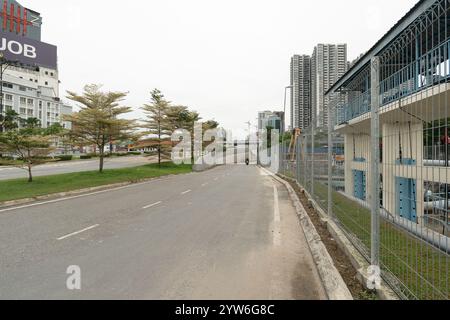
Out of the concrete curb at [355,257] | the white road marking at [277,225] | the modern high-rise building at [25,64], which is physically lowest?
the white road marking at [277,225]

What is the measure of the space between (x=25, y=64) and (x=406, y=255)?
3541 inches

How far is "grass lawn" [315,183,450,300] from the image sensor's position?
3.40 metres

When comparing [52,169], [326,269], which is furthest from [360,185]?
[52,169]

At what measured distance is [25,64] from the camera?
73000mm

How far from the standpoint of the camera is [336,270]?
426 cm

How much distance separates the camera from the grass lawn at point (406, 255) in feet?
11.2

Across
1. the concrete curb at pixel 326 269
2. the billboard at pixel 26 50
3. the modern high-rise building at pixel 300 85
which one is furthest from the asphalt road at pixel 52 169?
the billboard at pixel 26 50

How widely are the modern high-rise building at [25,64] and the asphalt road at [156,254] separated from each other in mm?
59841

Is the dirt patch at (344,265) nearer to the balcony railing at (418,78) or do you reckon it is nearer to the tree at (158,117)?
the balcony railing at (418,78)

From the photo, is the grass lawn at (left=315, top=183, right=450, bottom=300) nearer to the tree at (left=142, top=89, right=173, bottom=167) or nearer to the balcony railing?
the balcony railing

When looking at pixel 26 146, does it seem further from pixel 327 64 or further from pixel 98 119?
pixel 327 64

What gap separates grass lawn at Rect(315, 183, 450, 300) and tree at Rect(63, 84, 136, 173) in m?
18.7
